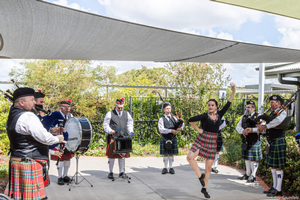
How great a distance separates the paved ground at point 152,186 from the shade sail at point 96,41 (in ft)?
6.60

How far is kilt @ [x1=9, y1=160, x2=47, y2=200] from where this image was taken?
3.07m

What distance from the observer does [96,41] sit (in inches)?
138

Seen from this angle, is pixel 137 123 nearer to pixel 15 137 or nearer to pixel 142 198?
pixel 142 198

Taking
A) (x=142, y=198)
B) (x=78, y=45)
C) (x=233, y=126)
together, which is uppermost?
(x=78, y=45)

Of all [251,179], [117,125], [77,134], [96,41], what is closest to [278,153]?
[251,179]

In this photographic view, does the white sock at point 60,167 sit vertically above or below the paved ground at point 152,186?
above

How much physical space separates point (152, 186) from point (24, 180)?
7.84 feet

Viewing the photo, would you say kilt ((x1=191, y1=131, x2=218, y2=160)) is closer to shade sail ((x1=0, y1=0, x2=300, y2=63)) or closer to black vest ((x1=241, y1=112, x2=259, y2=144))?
black vest ((x1=241, y1=112, x2=259, y2=144))

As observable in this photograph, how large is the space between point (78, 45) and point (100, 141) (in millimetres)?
5212

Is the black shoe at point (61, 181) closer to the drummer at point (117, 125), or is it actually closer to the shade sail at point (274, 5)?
the drummer at point (117, 125)

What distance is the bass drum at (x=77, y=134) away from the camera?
14.4 feet

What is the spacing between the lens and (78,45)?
3.67 meters

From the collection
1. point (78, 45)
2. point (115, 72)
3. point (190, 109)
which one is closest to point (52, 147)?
point (78, 45)

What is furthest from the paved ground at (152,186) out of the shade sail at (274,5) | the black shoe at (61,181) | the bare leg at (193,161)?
the shade sail at (274,5)
